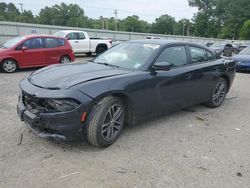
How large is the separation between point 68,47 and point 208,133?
806 cm

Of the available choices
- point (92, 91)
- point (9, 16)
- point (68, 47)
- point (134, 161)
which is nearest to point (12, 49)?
point (68, 47)

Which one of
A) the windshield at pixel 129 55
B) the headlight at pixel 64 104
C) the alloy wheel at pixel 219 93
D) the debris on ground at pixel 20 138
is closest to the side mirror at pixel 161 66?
the windshield at pixel 129 55

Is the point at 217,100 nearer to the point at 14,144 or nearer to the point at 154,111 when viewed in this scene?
the point at 154,111

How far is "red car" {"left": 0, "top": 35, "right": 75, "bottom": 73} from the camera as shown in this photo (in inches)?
351

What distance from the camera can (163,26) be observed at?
98.2 meters

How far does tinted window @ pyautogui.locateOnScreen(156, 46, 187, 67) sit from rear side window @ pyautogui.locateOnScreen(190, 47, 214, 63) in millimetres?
296

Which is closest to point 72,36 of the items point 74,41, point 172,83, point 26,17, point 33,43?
point 74,41

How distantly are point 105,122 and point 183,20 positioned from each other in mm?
104617

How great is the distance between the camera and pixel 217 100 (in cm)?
561

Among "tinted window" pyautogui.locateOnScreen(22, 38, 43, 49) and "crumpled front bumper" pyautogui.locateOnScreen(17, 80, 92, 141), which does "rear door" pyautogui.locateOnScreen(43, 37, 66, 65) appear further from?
"crumpled front bumper" pyautogui.locateOnScreen(17, 80, 92, 141)

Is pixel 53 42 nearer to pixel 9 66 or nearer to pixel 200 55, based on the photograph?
pixel 9 66

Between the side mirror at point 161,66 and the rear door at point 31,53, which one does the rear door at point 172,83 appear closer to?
the side mirror at point 161,66

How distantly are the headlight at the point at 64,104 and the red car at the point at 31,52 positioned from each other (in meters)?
6.93

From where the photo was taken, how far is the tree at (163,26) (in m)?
97.8
